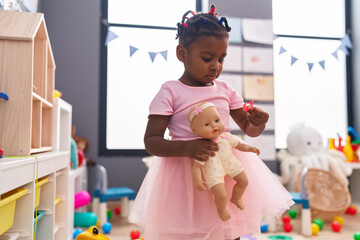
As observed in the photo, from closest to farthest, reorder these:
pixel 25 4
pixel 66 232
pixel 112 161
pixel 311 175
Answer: pixel 66 232 < pixel 25 4 < pixel 311 175 < pixel 112 161

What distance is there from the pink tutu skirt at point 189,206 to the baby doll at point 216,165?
0.21ft

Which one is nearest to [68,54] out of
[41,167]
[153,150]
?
[41,167]

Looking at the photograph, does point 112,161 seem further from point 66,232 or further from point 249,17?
point 249,17

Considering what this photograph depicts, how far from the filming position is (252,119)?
0.86 metres

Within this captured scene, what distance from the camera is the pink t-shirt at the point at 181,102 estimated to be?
824 millimetres

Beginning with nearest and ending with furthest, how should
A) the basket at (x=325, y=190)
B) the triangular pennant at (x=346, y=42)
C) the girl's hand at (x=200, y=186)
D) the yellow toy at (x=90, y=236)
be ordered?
the girl's hand at (x=200, y=186), the yellow toy at (x=90, y=236), the basket at (x=325, y=190), the triangular pennant at (x=346, y=42)

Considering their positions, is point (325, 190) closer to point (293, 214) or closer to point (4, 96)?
point (293, 214)

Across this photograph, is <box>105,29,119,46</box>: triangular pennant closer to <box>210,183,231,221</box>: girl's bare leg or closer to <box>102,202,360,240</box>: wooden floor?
<box>102,202,360,240</box>: wooden floor

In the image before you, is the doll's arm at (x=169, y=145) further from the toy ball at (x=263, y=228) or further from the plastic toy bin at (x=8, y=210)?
the toy ball at (x=263, y=228)

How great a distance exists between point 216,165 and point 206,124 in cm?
10

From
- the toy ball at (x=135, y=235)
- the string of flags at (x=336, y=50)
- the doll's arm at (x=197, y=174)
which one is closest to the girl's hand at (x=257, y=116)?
the doll's arm at (x=197, y=174)

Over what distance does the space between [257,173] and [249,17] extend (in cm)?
271

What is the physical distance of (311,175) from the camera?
277 cm

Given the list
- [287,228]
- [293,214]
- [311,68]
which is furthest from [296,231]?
[311,68]
